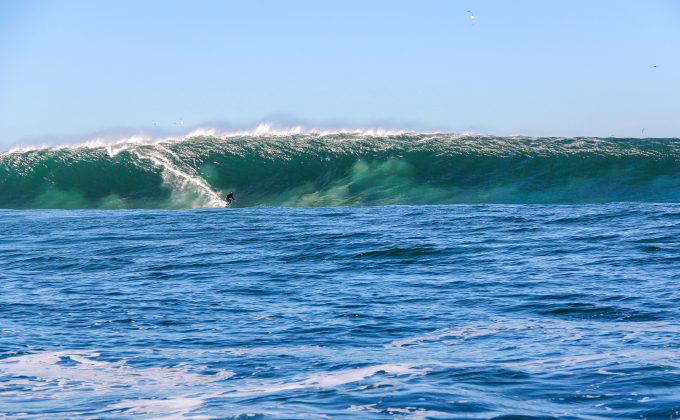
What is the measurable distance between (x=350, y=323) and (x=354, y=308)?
3.33 ft

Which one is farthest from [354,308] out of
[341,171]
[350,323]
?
[341,171]

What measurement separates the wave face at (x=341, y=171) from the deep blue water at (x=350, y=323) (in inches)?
446

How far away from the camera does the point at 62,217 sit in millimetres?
30312

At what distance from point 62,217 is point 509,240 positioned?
16.0 metres

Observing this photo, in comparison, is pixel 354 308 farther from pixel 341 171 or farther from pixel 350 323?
pixel 341 171

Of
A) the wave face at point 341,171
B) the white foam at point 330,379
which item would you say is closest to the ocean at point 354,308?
the white foam at point 330,379

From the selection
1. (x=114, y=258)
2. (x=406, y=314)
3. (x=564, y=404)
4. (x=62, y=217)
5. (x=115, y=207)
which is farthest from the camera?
(x=115, y=207)

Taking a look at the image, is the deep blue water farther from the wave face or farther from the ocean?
the wave face

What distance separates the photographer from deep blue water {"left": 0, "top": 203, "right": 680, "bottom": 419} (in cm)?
855

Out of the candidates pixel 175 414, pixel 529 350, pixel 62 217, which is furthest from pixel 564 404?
pixel 62 217

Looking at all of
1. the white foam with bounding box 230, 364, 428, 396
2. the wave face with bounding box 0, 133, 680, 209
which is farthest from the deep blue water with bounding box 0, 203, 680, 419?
the wave face with bounding box 0, 133, 680, 209

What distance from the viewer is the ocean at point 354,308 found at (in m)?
8.64

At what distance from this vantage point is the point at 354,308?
13086 millimetres

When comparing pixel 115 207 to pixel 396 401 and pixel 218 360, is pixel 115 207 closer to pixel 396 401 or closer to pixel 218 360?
pixel 218 360
